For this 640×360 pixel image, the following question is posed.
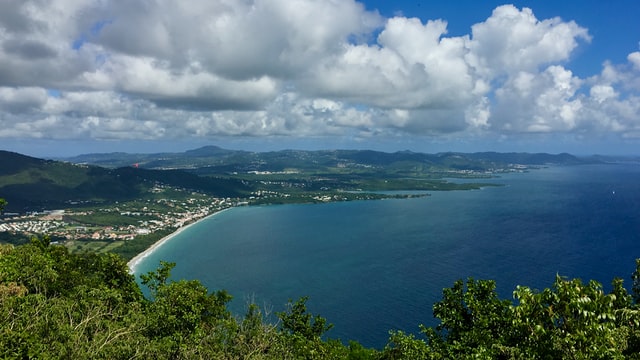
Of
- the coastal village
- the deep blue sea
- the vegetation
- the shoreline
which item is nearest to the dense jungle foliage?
the vegetation

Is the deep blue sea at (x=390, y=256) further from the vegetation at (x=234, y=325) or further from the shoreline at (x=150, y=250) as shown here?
the vegetation at (x=234, y=325)

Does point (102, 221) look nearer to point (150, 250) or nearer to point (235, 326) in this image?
point (150, 250)

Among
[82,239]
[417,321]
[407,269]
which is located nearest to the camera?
[417,321]

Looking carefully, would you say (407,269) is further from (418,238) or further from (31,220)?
(31,220)

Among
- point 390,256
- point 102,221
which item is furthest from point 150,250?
point 390,256

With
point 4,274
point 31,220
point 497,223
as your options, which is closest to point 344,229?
point 497,223

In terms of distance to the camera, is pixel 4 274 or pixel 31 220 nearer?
pixel 4 274

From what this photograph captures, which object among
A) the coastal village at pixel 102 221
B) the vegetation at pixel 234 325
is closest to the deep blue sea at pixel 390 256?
the coastal village at pixel 102 221
